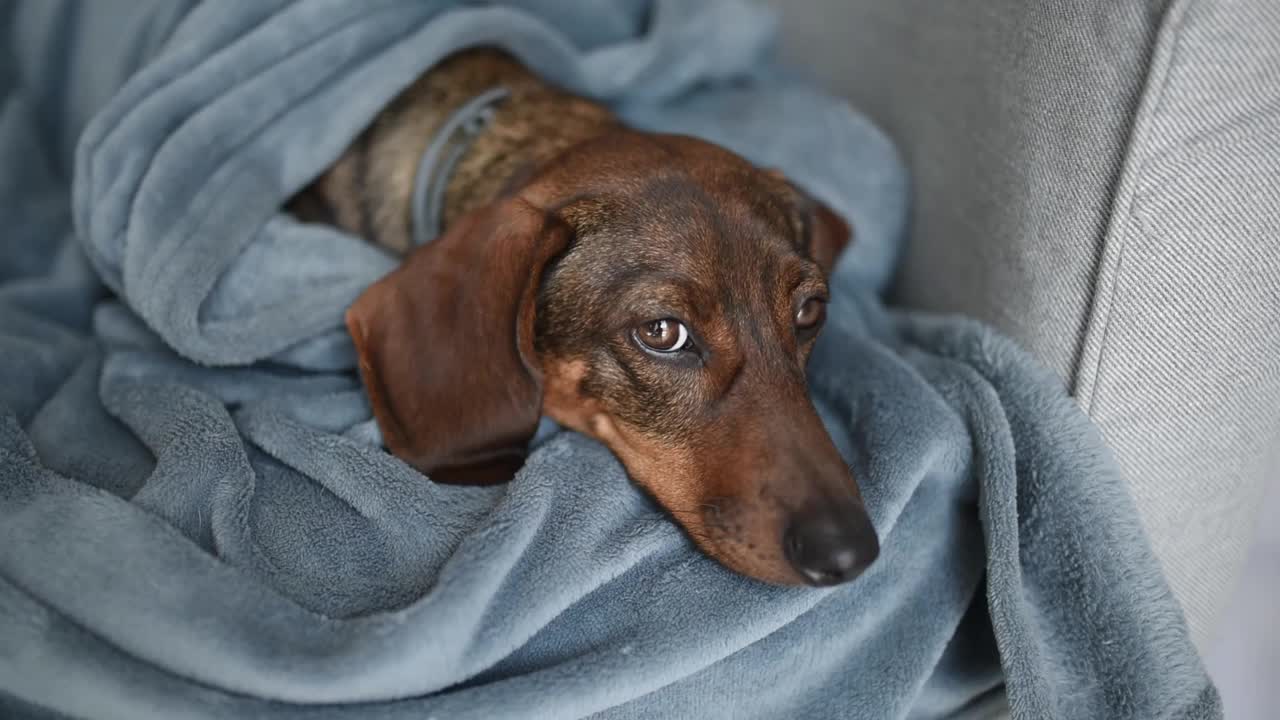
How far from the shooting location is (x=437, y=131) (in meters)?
2.08

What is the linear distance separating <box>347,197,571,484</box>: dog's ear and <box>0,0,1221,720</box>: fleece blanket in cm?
8

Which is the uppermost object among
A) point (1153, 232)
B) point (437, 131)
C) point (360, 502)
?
point (1153, 232)

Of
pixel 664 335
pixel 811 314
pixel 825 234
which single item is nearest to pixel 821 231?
pixel 825 234

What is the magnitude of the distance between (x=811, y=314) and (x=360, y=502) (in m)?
0.77

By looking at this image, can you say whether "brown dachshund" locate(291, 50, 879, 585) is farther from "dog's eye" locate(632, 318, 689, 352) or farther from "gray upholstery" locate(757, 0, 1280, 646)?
"gray upholstery" locate(757, 0, 1280, 646)

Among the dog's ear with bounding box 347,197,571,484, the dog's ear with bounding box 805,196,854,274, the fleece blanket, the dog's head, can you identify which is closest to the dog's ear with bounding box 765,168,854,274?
the dog's ear with bounding box 805,196,854,274

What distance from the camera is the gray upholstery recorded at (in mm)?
1363

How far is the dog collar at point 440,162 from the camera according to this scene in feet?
6.55

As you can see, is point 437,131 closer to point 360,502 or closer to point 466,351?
point 466,351

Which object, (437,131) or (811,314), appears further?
(437,131)

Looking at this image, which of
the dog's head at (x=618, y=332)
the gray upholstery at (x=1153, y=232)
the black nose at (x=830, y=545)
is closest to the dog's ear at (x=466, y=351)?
the dog's head at (x=618, y=332)

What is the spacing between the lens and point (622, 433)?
1.58 metres

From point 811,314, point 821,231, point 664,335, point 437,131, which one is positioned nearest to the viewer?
point 664,335

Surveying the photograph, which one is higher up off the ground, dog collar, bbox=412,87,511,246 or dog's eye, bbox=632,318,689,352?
dog's eye, bbox=632,318,689,352
